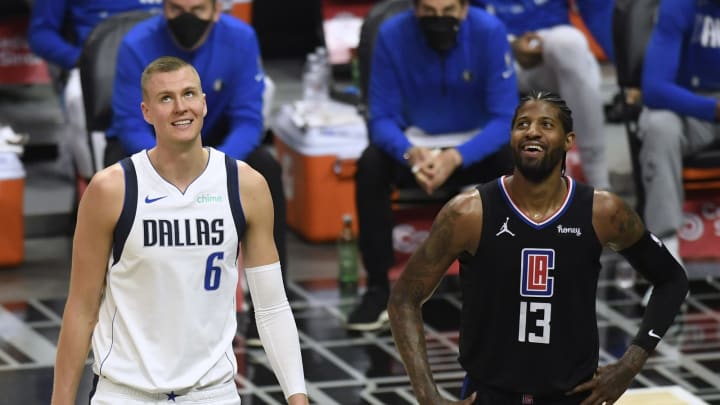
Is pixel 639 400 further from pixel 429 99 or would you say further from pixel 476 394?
pixel 429 99

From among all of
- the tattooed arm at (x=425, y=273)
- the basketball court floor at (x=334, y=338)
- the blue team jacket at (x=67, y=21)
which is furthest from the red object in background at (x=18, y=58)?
the tattooed arm at (x=425, y=273)

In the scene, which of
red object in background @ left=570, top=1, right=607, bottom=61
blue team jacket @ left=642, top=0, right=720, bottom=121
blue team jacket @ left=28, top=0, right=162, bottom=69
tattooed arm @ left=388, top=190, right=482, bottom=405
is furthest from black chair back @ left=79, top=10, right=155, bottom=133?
red object in background @ left=570, top=1, right=607, bottom=61

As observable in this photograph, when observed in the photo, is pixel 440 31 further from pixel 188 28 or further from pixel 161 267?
pixel 161 267

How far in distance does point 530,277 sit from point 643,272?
400 millimetres

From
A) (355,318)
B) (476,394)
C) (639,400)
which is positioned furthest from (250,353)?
(476,394)

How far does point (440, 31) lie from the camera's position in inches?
262

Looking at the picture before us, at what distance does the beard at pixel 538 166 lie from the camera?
412 cm

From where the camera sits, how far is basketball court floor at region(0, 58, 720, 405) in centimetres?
587

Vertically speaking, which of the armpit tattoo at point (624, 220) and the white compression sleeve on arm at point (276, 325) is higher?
the armpit tattoo at point (624, 220)

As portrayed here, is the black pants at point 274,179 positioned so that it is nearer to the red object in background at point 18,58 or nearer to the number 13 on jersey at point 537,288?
the number 13 on jersey at point 537,288

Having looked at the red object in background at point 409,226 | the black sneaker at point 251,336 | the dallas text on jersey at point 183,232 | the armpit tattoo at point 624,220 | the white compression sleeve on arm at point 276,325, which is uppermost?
the dallas text on jersey at point 183,232

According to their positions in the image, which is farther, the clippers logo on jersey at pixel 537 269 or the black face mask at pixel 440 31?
the black face mask at pixel 440 31

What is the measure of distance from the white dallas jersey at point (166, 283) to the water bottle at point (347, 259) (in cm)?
335

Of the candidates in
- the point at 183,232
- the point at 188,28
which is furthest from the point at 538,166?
the point at 188,28
